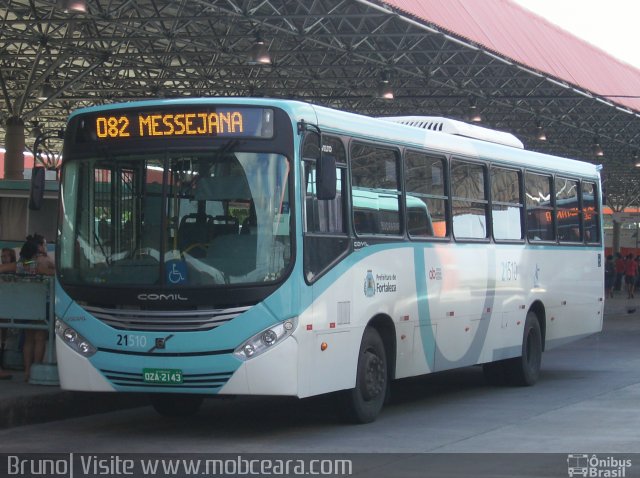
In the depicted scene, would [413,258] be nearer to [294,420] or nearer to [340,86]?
[294,420]

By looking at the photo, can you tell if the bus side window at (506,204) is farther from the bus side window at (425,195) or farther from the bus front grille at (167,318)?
the bus front grille at (167,318)

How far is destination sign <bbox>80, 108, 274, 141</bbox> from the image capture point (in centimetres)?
1055

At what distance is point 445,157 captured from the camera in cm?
1369

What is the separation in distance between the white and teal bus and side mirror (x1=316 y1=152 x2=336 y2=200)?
0.01 m

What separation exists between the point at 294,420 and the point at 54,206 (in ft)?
38.7

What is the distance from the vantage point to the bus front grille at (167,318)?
1023 cm

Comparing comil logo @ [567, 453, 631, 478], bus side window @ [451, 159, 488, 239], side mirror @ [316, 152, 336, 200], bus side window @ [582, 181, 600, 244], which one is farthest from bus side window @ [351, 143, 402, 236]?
bus side window @ [582, 181, 600, 244]

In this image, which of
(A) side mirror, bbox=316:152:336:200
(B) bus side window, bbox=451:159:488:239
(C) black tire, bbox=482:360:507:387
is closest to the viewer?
(A) side mirror, bbox=316:152:336:200

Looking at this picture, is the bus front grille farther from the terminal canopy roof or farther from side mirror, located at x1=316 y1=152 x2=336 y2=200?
the terminal canopy roof

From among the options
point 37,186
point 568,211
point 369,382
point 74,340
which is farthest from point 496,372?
point 37,186

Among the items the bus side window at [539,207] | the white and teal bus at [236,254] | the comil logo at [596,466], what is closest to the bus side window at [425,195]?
the white and teal bus at [236,254]

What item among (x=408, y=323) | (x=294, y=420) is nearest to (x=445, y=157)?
(x=408, y=323)

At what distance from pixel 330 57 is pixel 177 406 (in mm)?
26164

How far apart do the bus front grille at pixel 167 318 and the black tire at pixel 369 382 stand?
1.74 m
